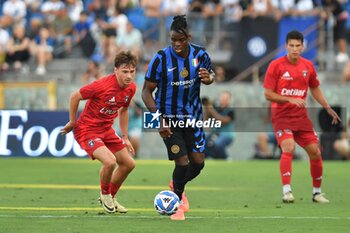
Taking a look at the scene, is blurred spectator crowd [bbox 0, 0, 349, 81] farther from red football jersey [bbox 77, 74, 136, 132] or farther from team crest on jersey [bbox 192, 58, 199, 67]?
team crest on jersey [bbox 192, 58, 199, 67]

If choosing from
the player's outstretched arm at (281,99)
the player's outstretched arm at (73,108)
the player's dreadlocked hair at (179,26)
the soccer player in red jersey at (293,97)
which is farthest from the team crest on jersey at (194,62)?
the soccer player in red jersey at (293,97)

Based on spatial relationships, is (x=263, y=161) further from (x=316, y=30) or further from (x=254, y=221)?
(x=254, y=221)

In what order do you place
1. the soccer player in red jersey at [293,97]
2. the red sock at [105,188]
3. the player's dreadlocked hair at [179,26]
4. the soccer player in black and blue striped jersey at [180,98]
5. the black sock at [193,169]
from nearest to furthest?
1. the player's dreadlocked hair at [179,26]
2. the soccer player in black and blue striped jersey at [180,98]
3. the black sock at [193,169]
4. the red sock at [105,188]
5. the soccer player in red jersey at [293,97]

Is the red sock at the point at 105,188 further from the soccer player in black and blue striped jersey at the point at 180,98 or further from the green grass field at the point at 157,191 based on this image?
the soccer player in black and blue striped jersey at the point at 180,98

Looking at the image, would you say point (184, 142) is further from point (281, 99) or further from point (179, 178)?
point (281, 99)

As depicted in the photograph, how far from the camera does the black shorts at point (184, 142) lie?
11.0 m

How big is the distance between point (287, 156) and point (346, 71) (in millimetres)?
11636

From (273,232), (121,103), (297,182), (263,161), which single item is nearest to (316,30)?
(263,161)

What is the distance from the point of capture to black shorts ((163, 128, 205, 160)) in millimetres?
11008

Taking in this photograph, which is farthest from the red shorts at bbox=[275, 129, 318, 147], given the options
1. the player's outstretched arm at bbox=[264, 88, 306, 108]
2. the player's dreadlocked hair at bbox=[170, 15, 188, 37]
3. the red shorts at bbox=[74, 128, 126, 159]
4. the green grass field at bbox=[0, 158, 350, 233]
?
the player's dreadlocked hair at bbox=[170, 15, 188, 37]

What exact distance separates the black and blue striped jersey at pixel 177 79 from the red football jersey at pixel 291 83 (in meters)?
2.66

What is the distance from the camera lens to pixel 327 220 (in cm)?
1097

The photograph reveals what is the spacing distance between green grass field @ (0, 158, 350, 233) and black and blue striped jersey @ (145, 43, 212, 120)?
131cm

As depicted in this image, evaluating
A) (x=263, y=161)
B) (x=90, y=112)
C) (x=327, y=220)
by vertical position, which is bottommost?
(x=263, y=161)
